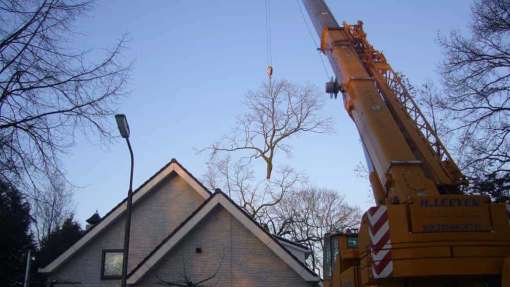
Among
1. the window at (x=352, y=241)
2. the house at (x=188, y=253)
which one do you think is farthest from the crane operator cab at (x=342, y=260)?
the house at (x=188, y=253)

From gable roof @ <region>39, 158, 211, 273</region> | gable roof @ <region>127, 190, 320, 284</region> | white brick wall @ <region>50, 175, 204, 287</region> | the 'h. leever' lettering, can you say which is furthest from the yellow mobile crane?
white brick wall @ <region>50, 175, 204, 287</region>

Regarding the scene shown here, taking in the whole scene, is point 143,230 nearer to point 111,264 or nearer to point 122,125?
point 111,264

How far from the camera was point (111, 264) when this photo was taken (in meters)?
18.9

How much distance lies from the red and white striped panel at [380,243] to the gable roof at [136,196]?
13967 millimetres

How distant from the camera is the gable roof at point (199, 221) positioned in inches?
648

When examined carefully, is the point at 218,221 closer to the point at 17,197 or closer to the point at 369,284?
the point at 17,197

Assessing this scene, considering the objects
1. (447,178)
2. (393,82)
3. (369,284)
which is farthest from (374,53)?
(369,284)

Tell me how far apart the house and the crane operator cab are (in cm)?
669

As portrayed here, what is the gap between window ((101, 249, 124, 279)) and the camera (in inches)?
733

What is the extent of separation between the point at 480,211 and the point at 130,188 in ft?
25.3

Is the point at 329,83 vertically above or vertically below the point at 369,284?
above

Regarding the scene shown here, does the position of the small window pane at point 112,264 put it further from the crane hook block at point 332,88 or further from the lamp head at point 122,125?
the crane hook block at point 332,88

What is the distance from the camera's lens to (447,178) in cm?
777

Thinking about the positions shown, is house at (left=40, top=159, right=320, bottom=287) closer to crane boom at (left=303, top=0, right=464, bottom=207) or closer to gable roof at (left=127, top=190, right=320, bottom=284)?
gable roof at (left=127, top=190, right=320, bottom=284)
